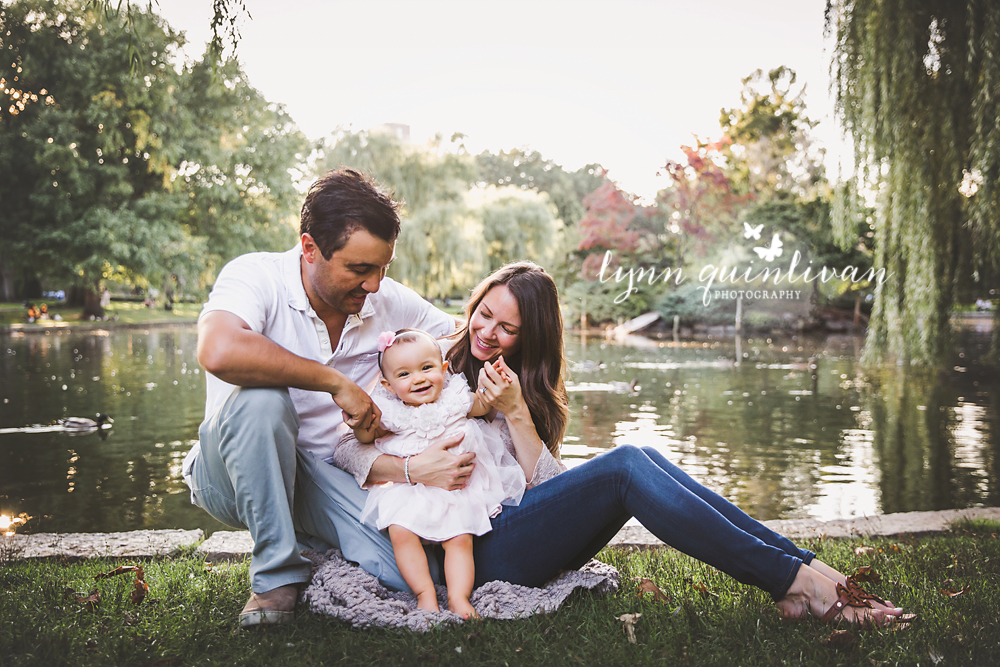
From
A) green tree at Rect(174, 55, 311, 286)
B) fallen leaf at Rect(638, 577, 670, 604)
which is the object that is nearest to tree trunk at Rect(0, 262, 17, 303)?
green tree at Rect(174, 55, 311, 286)

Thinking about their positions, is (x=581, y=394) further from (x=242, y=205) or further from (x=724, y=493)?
(x=242, y=205)

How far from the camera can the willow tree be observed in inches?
203

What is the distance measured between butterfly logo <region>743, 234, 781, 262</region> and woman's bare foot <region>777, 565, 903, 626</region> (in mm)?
22328

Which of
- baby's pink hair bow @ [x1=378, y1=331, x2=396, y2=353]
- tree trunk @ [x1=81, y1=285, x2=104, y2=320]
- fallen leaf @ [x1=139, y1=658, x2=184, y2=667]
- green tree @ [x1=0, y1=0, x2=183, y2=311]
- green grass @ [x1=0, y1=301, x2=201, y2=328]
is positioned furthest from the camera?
tree trunk @ [x1=81, y1=285, x2=104, y2=320]

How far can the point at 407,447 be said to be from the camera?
2.38 meters

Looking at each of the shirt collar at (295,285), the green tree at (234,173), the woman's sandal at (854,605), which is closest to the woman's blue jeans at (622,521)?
the woman's sandal at (854,605)

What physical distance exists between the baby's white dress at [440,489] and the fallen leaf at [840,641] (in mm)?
895

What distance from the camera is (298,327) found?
257cm

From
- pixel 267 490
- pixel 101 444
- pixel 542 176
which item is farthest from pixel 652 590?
pixel 542 176

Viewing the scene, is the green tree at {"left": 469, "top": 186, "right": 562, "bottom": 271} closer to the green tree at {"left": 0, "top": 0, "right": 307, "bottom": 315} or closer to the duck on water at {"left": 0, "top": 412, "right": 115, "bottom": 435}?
the green tree at {"left": 0, "top": 0, "right": 307, "bottom": 315}

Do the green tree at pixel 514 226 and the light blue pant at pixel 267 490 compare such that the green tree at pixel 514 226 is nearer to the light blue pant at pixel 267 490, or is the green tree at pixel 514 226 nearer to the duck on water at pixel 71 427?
the duck on water at pixel 71 427

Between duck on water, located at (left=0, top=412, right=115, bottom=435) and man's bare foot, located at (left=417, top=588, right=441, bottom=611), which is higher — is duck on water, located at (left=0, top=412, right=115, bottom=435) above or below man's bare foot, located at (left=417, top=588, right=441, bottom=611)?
below

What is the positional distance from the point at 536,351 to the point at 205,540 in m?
1.72

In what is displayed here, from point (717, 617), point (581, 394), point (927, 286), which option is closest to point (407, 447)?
point (717, 617)
